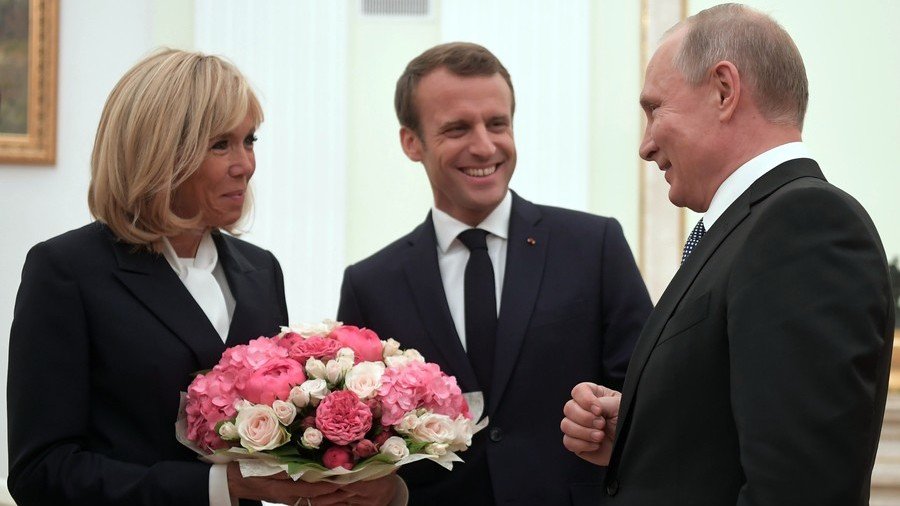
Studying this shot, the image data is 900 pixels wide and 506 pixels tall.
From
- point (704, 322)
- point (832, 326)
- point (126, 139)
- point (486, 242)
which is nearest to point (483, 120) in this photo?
point (486, 242)

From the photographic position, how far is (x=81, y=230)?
8.75 feet

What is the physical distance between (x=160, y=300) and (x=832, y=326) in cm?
163

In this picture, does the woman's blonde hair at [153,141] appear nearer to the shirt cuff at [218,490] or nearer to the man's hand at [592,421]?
the shirt cuff at [218,490]

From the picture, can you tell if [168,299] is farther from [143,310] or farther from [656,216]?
[656,216]

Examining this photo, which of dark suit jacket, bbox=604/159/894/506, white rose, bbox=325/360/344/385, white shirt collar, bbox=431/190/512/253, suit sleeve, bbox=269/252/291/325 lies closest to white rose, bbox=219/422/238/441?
white rose, bbox=325/360/344/385

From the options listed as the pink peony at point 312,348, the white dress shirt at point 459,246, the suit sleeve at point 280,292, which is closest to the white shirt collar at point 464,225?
the white dress shirt at point 459,246

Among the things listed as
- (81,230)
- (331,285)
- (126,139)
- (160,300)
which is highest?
(126,139)

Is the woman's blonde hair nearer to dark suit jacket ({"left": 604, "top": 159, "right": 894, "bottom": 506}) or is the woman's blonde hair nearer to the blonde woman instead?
the blonde woman

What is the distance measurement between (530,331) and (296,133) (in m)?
3.55

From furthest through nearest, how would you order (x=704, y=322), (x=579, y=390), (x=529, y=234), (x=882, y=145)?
(x=882, y=145), (x=529, y=234), (x=579, y=390), (x=704, y=322)

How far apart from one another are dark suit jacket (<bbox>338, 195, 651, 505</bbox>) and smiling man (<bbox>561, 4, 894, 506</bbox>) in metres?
0.79

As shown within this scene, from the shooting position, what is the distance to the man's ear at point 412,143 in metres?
3.35

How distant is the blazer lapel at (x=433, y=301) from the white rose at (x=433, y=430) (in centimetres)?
50

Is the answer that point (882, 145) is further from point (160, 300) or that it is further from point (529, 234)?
point (160, 300)
